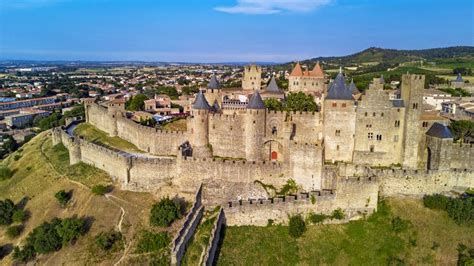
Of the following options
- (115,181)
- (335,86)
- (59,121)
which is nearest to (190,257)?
(115,181)

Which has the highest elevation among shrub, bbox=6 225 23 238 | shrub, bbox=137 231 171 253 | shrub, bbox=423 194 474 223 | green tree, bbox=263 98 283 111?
green tree, bbox=263 98 283 111

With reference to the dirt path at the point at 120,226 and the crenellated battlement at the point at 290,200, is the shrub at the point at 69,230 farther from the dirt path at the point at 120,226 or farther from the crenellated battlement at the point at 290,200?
the crenellated battlement at the point at 290,200

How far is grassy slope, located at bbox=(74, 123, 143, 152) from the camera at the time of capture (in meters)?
41.9

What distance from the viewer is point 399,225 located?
26047mm

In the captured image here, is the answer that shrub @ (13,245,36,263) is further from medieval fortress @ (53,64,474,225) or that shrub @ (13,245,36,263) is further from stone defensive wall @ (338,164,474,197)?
stone defensive wall @ (338,164,474,197)

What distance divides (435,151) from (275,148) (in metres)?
11.9

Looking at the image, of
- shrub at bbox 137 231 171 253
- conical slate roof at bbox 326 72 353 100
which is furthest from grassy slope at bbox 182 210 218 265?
conical slate roof at bbox 326 72 353 100

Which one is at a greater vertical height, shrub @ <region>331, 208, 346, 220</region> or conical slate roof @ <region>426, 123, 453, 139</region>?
conical slate roof @ <region>426, 123, 453, 139</region>

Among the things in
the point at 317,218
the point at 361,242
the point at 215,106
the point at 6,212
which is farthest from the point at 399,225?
the point at 6,212

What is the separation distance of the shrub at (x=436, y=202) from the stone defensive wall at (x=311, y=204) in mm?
3463

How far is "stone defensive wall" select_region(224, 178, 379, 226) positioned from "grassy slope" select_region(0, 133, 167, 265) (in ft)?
23.8

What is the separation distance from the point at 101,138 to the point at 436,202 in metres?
34.8

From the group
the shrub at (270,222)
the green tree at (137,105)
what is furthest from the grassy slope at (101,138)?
the shrub at (270,222)

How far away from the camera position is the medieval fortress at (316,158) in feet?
90.2
